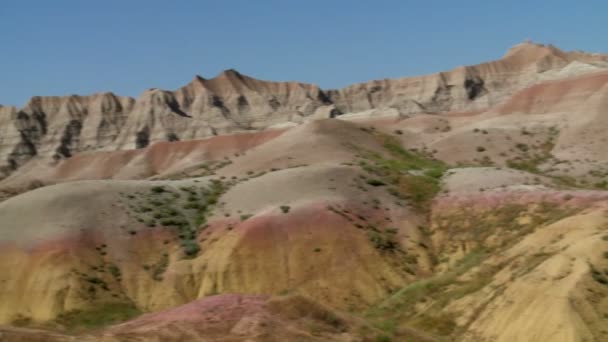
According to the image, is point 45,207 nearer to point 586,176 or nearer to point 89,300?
point 89,300

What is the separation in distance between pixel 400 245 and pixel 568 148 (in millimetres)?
34704

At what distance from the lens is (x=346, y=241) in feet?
170

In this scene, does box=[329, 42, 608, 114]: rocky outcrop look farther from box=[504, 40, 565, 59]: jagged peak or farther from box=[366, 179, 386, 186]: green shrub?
box=[366, 179, 386, 186]: green shrub

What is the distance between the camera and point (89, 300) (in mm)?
48219

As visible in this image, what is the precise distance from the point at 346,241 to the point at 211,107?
136 meters

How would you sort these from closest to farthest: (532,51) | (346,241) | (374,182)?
(346,241) → (374,182) → (532,51)

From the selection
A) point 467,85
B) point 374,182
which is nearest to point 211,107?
point 467,85

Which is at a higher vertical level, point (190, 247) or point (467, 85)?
point (467, 85)

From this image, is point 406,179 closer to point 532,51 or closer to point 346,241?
point 346,241

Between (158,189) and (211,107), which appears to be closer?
(158,189)

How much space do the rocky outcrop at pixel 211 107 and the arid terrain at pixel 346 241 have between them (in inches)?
2509

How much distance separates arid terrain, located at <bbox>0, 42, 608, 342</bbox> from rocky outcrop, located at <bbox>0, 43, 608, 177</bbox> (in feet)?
209

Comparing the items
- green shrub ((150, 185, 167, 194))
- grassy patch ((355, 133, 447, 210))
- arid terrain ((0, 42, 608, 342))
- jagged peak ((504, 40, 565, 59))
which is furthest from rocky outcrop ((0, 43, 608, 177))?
green shrub ((150, 185, 167, 194))

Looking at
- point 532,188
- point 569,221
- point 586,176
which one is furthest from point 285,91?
point 569,221
